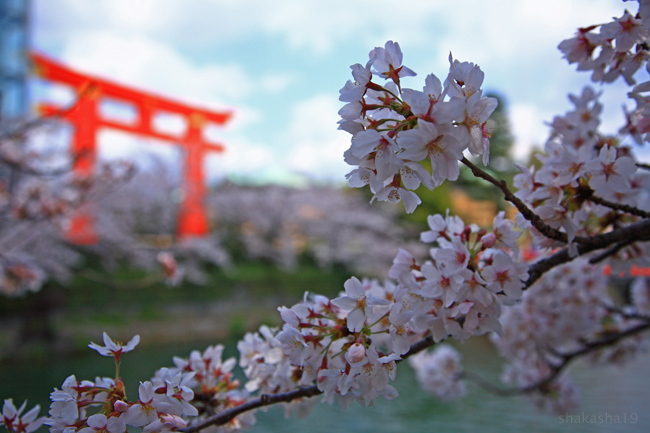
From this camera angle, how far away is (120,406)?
2.59 ft

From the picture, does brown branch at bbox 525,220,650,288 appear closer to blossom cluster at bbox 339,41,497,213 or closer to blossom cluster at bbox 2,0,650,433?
blossom cluster at bbox 2,0,650,433

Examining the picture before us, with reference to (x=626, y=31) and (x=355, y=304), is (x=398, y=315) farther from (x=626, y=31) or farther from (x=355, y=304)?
(x=626, y=31)

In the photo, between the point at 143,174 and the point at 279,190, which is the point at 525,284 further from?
the point at 279,190

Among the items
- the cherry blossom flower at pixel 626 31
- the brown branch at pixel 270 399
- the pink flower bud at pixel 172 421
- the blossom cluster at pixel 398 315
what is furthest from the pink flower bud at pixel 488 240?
the pink flower bud at pixel 172 421

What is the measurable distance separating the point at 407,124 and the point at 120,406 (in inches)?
26.1

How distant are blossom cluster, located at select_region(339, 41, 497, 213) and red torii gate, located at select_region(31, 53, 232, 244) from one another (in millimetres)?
9122

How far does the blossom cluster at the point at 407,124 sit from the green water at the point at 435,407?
2.46 meters

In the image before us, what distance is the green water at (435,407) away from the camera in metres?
3.76

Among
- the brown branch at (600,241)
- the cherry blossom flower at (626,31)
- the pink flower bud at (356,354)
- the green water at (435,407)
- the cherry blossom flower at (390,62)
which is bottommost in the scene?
the green water at (435,407)

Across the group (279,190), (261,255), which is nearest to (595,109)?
(261,255)

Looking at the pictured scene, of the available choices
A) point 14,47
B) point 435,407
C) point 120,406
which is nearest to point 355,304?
point 120,406

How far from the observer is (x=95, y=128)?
33.8 ft

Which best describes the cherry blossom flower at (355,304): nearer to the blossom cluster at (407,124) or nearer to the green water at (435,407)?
A: the blossom cluster at (407,124)

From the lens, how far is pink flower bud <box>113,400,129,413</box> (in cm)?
79
